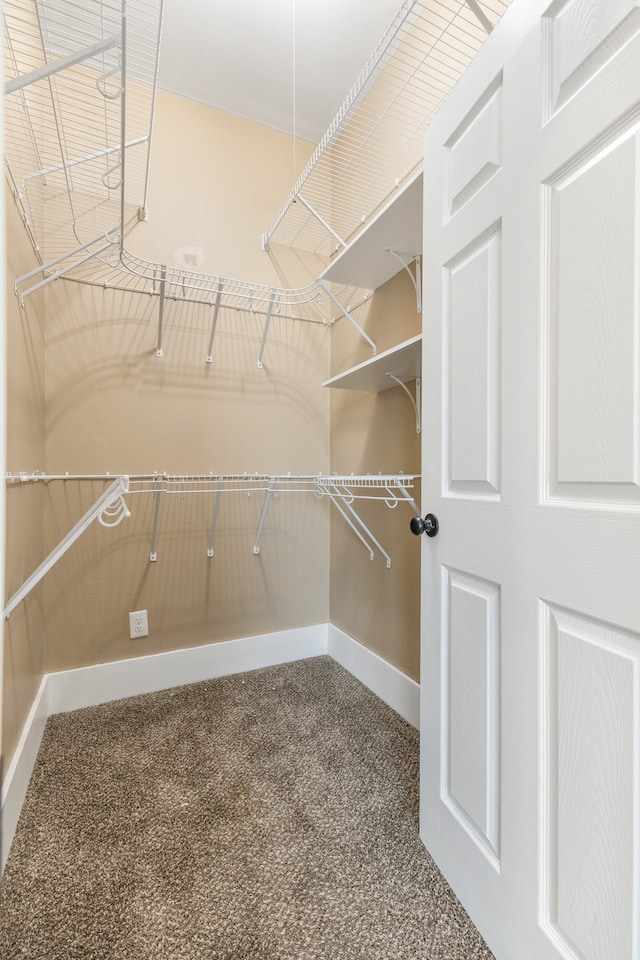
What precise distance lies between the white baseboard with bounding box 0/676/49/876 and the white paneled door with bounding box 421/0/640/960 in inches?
43.6

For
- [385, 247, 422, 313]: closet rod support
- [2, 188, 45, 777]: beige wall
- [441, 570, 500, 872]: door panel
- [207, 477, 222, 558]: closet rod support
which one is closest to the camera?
[441, 570, 500, 872]: door panel

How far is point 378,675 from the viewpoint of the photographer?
1.97m

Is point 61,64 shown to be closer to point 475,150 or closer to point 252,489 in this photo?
point 475,150

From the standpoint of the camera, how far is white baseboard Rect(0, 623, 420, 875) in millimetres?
1733

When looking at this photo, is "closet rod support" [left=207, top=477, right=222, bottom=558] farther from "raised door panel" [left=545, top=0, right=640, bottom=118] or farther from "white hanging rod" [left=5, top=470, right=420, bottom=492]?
"raised door panel" [left=545, top=0, right=640, bottom=118]

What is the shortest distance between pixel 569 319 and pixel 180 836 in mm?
1557

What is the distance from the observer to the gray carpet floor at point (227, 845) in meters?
0.94

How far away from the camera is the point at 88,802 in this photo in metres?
1.33

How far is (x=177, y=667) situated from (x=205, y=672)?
0.14 meters

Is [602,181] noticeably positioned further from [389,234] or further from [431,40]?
[431,40]

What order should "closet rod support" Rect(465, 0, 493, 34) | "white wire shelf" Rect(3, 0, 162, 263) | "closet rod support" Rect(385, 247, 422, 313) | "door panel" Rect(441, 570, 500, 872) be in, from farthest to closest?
1. "closet rod support" Rect(385, 247, 422, 313)
2. "white wire shelf" Rect(3, 0, 162, 263)
3. "closet rod support" Rect(465, 0, 493, 34)
4. "door panel" Rect(441, 570, 500, 872)

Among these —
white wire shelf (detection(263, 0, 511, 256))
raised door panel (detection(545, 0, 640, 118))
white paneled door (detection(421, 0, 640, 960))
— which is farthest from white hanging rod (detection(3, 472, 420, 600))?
raised door panel (detection(545, 0, 640, 118))

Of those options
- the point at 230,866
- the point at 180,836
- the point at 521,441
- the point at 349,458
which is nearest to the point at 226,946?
the point at 230,866

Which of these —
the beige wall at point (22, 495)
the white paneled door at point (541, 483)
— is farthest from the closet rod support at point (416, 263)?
the beige wall at point (22, 495)
